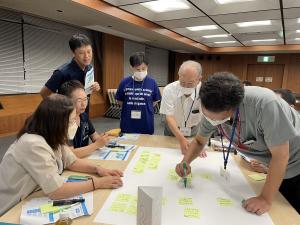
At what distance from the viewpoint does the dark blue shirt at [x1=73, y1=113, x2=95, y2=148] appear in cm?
179

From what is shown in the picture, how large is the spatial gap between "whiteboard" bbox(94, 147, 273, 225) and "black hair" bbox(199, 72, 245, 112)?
0.42 metres

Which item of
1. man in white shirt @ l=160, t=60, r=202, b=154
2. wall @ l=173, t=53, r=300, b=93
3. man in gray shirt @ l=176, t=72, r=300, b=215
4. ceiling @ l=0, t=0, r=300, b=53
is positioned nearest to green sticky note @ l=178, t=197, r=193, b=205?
man in gray shirt @ l=176, t=72, r=300, b=215

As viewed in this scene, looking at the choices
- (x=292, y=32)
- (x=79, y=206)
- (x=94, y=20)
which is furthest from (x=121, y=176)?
(x=292, y=32)

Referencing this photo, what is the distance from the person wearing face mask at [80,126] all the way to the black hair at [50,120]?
0.35m

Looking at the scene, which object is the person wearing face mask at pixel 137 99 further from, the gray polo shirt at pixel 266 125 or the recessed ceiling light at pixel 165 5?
the recessed ceiling light at pixel 165 5

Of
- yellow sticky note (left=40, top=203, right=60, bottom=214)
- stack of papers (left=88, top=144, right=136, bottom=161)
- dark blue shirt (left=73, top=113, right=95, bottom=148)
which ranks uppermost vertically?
dark blue shirt (left=73, top=113, right=95, bottom=148)

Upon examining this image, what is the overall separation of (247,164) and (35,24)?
15.0 feet

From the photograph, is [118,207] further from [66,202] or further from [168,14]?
[168,14]

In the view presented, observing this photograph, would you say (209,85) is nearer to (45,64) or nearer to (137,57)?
(137,57)

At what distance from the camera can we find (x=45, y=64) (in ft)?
16.3

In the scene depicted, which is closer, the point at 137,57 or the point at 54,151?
the point at 54,151

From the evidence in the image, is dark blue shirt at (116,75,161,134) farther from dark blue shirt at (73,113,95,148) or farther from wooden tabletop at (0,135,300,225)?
wooden tabletop at (0,135,300,225)

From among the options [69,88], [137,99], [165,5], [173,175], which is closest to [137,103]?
[137,99]

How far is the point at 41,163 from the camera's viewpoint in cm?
104
